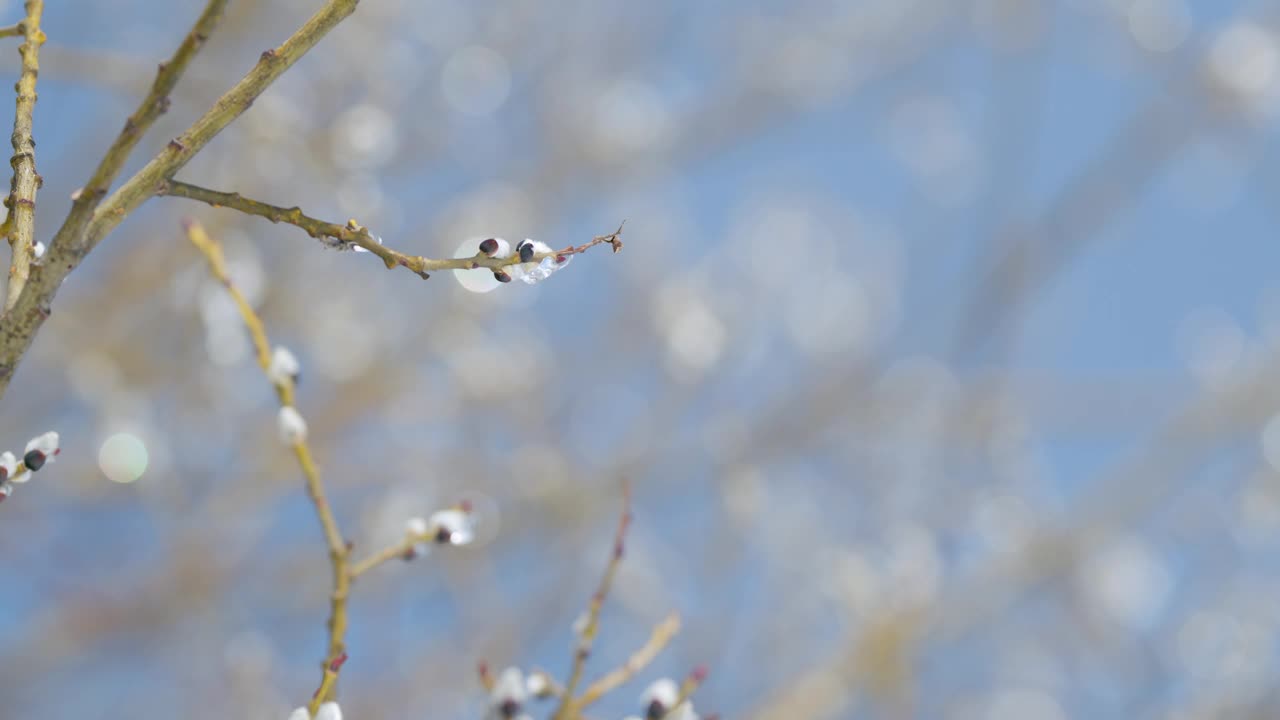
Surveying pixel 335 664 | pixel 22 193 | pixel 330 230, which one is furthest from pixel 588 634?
pixel 22 193

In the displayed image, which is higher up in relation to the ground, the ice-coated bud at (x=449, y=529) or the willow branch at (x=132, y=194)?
the willow branch at (x=132, y=194)

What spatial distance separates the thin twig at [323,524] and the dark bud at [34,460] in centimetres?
26

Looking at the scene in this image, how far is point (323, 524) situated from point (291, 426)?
14cm

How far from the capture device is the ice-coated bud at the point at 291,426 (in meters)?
1.18

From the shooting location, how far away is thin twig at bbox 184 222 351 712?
0.98 meters

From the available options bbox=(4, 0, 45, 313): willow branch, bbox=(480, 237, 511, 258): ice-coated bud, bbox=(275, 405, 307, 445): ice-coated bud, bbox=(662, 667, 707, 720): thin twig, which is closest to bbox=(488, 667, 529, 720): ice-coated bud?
bbox=(662, 667, 707, 720): thin twig

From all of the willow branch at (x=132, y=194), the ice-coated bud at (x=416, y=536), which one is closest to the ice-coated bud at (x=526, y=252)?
the willow branch at (x=132, y=194)

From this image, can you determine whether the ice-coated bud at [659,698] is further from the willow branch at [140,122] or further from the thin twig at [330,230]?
the willow branch at [140,122]

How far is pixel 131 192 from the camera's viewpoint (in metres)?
0.76

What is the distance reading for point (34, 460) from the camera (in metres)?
0.91

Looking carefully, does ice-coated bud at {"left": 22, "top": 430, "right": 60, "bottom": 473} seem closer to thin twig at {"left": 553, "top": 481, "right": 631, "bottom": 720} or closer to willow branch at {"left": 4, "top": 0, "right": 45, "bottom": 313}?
willow branch at {"left": 4, "top": 0, "right": 45, "bottom": 313}

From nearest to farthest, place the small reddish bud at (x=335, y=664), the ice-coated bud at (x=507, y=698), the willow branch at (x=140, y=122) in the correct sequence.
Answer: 1. the willow branch at (x=140, y=122)
2. the small reddish bud at (x=335, y=664)
3. the ice-coated bud at (x=507, y=698)

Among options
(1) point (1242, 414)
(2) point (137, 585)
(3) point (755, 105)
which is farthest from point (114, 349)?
(1) point (1242, 414)

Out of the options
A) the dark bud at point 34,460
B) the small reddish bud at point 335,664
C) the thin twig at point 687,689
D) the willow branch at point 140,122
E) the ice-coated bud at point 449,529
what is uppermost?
the dark bud at point 34,460
